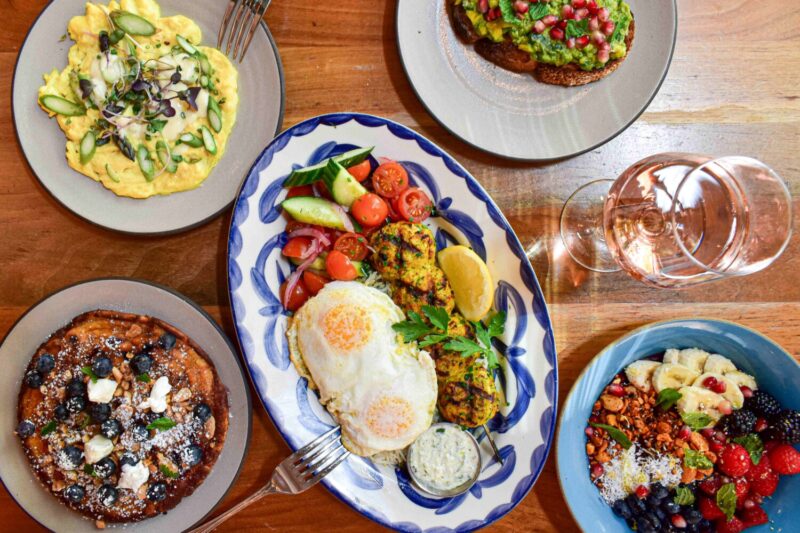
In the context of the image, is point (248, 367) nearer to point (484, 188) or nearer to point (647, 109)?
point (484, 188)

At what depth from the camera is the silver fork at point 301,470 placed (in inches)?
110

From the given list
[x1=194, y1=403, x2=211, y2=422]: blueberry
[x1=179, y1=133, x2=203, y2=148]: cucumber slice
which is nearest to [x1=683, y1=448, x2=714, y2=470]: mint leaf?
[x1=194, y1=403, x2=211, y2=422]: blueberry

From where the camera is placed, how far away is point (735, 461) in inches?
117

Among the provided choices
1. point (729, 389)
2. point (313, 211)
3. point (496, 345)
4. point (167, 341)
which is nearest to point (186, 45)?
point (313, 211)

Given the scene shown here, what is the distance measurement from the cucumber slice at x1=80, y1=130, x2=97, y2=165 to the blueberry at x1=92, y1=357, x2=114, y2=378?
0.95 m

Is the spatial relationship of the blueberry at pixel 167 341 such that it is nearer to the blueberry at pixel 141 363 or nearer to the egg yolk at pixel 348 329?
the blueberry at pixel 141 363

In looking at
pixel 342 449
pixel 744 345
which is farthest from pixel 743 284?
pixel 342 449

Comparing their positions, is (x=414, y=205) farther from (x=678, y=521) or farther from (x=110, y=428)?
(x=678, y=521)

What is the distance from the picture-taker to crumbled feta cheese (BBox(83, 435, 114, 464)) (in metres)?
2.77

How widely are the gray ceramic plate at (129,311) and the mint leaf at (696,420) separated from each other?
2154 mm

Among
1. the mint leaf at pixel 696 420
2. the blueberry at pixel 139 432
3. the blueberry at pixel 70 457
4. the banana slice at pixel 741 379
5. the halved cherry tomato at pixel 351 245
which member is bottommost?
the blueberry at pixel 70 457

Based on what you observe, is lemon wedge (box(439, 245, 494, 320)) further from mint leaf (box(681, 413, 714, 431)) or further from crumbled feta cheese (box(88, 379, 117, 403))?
crumbled feta cheese (box(88, 379, 117, 403))

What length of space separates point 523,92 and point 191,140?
168 centimetres

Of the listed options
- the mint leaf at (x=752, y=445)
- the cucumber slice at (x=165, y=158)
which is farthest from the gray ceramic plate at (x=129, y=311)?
the mint leaf at (x=752, y=445)
